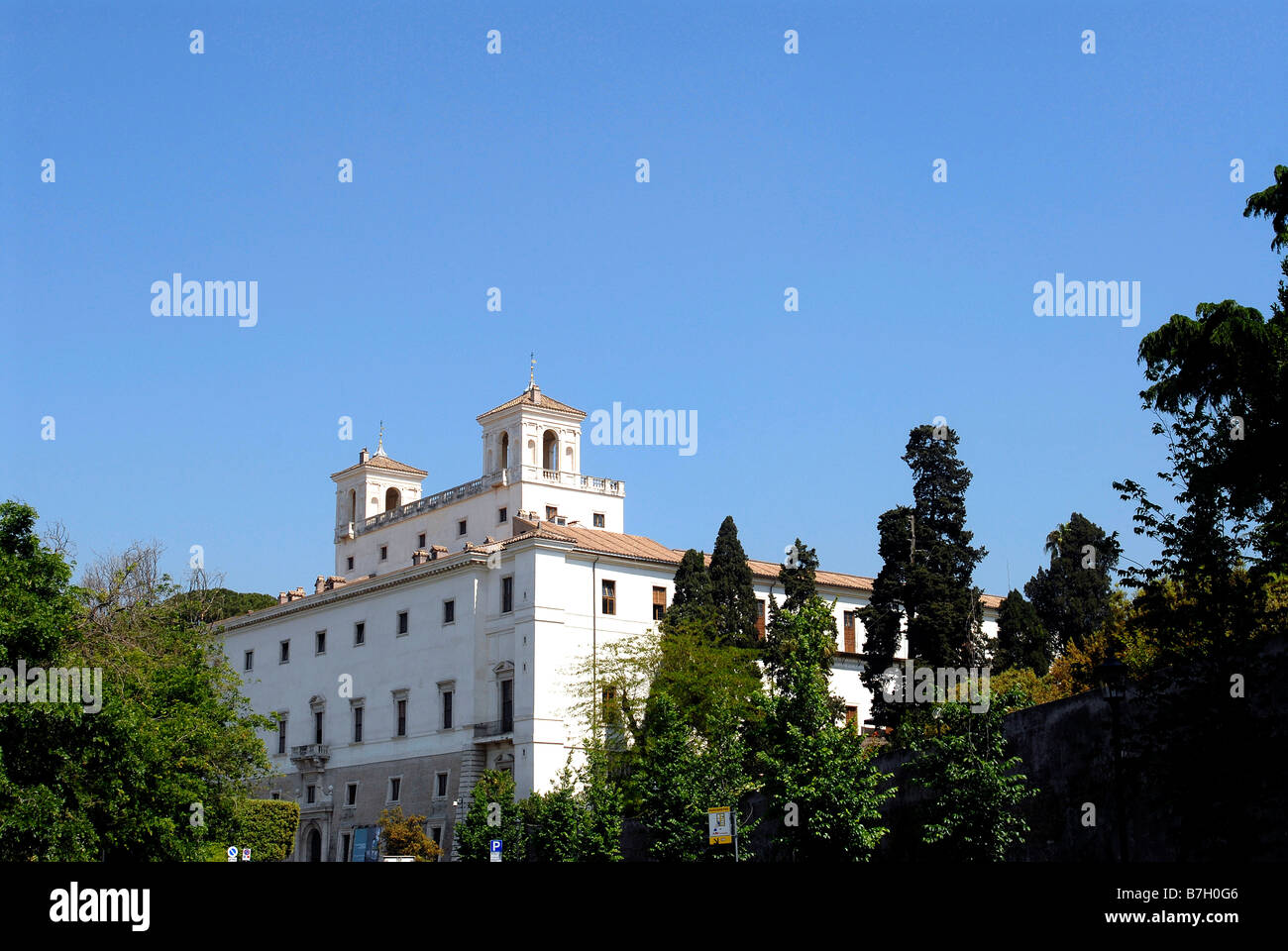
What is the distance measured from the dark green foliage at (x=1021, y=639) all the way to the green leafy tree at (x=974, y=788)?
33032 millimetres

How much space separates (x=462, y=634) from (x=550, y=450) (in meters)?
16.2

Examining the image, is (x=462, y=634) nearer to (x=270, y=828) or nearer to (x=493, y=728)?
(x=493, y=728)

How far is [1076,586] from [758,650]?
63.6 ft

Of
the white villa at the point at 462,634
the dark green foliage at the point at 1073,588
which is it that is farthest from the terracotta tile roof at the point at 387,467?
the dark green foliage at the point at 1073,588

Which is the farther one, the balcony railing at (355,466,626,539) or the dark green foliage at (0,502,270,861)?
the balcony railing at (355,466,626,539)

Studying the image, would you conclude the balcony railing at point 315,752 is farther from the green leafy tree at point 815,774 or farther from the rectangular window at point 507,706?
the green leafy tree at point 815,774

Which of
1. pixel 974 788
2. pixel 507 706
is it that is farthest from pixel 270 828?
pixel 974 788

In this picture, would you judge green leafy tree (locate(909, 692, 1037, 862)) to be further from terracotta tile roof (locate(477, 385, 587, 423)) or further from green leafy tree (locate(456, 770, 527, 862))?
terracotta tile roof (locate(477, 385, 587, 423))

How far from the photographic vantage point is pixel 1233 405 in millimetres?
26578

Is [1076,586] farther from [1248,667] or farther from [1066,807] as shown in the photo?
[1248,667]

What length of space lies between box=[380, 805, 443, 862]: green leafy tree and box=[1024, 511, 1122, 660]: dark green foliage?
30675mm

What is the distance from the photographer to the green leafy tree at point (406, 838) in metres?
66.1

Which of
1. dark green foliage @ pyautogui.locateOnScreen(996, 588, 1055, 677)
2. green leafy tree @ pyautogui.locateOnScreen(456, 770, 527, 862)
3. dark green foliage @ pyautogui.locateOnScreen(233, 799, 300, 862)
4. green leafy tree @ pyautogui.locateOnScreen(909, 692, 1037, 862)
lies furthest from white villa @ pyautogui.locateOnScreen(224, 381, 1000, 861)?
green leafy tree @ pyautogui.locateOnScreen(909, 692, 1037, 862)

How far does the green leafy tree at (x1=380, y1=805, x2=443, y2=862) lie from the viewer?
66.1m
